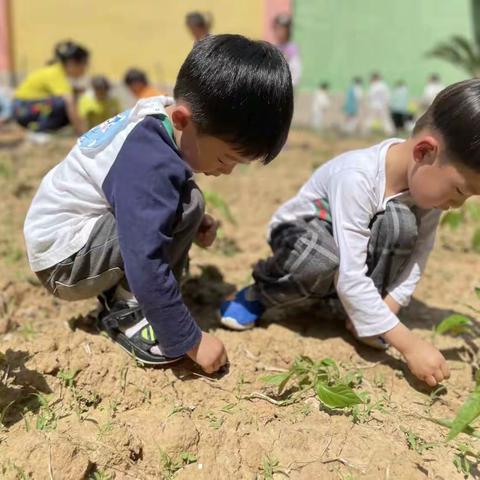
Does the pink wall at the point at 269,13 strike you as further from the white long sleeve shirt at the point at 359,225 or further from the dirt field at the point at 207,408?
the white long sleeve shirt at the point at 359,225

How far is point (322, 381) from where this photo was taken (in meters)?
1.61

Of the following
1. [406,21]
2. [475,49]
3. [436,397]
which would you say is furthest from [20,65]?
[436,397]

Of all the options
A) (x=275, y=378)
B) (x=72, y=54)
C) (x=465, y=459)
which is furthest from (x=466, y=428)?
(x=72, y=54)

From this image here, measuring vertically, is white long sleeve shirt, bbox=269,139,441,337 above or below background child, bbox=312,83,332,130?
above

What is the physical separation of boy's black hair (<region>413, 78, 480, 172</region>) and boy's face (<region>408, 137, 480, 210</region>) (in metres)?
0.03

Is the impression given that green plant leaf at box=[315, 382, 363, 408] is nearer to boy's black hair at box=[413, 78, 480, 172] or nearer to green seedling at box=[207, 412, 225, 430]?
green seedling at box=[207, 412, 225, 430]

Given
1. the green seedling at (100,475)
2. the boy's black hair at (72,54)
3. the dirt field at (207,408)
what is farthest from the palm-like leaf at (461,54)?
the green seedling at (100,475)

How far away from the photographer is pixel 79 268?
1.70 m

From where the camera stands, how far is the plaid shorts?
181cm

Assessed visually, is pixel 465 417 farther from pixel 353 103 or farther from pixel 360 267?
pixel 353 103

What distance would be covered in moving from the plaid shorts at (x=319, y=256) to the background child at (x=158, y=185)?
15.1 inches

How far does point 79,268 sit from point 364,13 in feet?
32.5

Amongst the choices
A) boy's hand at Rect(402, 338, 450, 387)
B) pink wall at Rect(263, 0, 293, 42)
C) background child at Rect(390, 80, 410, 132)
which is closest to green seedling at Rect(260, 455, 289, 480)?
boy's hand at Rect(402, 338, 450, 387)

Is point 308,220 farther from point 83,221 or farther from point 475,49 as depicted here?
point 475,49
